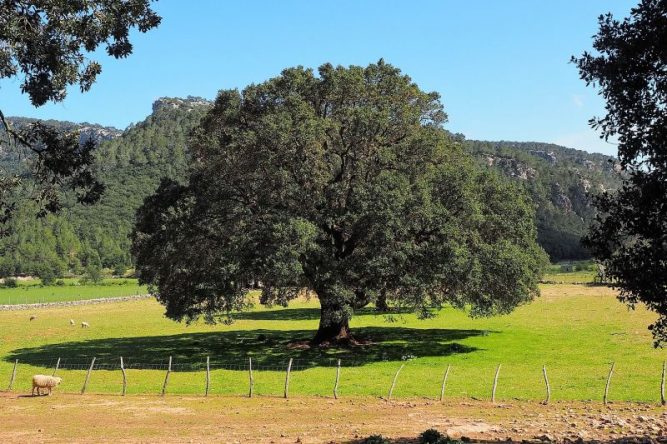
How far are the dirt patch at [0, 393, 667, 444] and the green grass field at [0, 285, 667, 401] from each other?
3.01 m

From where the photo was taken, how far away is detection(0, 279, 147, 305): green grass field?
12038cm

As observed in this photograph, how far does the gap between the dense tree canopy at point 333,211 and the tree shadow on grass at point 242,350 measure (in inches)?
130

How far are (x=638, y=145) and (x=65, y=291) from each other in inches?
5804

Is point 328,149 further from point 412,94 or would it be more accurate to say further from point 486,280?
point 486,280

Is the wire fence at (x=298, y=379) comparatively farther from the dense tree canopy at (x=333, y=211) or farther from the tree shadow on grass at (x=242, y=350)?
the dense tree canopy at (x=333, y=211)

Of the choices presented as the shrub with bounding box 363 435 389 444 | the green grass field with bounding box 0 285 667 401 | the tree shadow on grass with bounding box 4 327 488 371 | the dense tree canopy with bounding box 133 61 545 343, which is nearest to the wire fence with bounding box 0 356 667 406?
the green grass field with bounding box 0 285 667 401

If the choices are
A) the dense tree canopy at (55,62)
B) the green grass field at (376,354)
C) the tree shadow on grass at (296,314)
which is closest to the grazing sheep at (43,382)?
the green grass field at (376,354)

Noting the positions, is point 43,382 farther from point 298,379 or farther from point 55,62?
point 55,62

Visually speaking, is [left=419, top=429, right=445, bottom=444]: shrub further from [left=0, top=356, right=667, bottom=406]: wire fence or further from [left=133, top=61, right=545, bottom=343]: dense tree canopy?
[left=133, top=61, right=545, bottom=343]: dense tree canopy

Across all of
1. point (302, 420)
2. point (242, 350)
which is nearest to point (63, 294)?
point (242, 350)

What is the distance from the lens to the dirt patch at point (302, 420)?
21.5 meters

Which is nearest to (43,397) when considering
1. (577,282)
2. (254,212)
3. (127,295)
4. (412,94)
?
(254,212)

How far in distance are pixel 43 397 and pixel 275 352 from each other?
18.2 metres

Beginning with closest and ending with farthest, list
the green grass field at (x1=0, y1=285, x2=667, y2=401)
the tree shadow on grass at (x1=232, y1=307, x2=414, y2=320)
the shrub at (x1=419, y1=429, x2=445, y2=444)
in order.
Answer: the shrub at (x1=419, y1=429, x2=445, y2=444) < the green grass field at (x1=0, y1=285, x2=667, y2=401) < the tree shadow on grass at (x1=232, y1=307, x2=414, y2=320)
